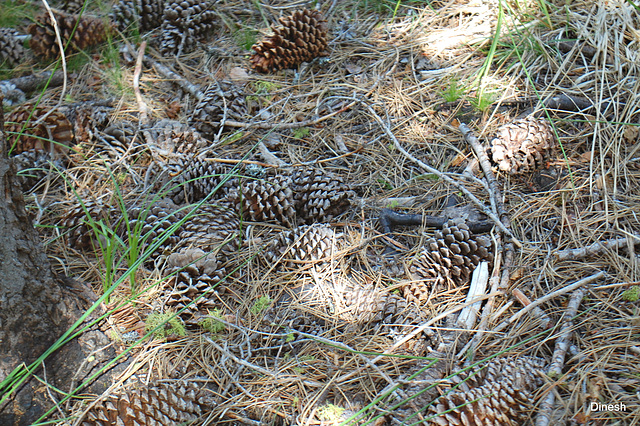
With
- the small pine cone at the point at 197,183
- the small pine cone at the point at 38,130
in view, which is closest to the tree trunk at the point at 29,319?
the small pine cone at the point at 197,183

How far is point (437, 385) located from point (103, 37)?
8.44 ft

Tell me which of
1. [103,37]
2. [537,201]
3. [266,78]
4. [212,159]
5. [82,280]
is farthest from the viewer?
[103,37]

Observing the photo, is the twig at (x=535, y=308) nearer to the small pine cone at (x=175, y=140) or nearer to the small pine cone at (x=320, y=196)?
the small pine cone at (x=320, y=196)

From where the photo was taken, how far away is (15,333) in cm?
130

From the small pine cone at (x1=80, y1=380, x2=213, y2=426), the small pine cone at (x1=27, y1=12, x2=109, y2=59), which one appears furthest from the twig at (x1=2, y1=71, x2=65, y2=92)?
the small pine cone at (x1=80, y1=380, x2=213, y2=426)

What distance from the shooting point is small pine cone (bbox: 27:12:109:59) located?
2545 mm

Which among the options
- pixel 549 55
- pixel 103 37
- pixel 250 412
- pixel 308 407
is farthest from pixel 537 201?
pixel 103 37

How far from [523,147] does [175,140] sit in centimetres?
150

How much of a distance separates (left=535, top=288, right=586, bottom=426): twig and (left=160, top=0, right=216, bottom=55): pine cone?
2319 mm

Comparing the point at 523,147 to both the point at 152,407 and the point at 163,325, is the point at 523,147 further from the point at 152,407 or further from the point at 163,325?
the point at 152,407

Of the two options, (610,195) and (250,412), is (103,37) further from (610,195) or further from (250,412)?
(610,195)

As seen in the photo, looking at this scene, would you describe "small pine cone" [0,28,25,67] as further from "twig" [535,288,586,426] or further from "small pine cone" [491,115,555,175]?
"twig" [535,288,586,426]

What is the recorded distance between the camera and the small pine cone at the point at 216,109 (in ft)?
7.29

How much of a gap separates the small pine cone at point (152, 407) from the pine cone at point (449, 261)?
2.49 feet
